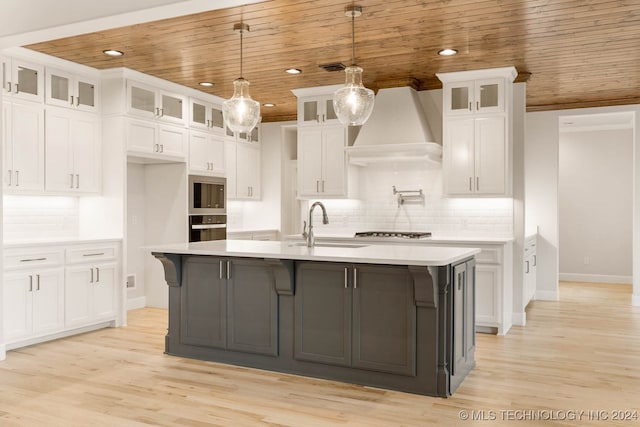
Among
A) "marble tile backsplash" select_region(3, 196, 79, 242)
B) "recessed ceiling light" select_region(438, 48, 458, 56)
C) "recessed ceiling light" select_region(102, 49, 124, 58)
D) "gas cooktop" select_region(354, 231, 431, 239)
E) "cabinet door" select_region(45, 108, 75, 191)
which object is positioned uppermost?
"recessed ceiling light" select_region(102, 49, 124, 58)

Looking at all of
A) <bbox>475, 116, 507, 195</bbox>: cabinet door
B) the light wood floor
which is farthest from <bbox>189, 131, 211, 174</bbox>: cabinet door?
<bbox>475, 116, 507, 195</bbox>: cabinet door

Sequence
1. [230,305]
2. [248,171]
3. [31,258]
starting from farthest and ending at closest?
[248,171] < [31,258] < [230,305]

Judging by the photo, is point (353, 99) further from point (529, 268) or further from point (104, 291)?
point (529, 268)

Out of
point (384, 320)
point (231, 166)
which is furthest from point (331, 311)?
point (231, 166)

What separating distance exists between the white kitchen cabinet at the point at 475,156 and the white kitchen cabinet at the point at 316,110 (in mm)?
1498

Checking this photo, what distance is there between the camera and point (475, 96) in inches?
239

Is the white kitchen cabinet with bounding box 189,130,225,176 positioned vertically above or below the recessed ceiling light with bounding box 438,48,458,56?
below

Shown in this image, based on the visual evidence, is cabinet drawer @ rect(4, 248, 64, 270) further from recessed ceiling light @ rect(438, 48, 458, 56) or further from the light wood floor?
recessed ceiling light @ rect(438, 48, 458, 56)

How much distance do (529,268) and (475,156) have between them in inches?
71.9

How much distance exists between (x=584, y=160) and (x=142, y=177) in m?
7.32

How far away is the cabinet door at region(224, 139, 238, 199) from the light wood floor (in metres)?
3.06

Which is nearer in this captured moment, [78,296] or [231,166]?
[78,296]

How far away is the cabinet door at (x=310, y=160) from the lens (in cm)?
697

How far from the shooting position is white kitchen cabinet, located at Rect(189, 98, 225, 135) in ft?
23.3
